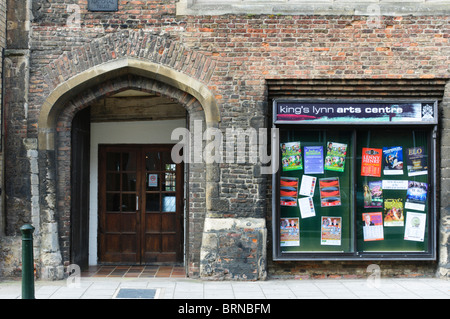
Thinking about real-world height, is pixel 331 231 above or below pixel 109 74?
below

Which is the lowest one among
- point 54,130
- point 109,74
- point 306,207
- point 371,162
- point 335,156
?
point 306,207

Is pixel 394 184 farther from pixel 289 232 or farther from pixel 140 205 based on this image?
pixel 140 205

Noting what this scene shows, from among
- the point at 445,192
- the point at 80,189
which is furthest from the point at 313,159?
the point at 80,189

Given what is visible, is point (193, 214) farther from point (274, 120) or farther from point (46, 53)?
point (46, 53)

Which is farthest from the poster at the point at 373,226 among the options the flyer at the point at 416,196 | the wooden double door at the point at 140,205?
the wooden double door at the point at 140,205

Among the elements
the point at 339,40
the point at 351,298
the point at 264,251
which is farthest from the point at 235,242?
the point at 339,40

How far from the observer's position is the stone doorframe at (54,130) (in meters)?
7.49

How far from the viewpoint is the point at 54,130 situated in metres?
7.66

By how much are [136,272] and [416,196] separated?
538cm

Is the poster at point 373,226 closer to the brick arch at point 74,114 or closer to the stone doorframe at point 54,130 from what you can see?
the stone doorframe at point 54,130

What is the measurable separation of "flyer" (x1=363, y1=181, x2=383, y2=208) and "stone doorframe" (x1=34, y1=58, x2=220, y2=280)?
274 centimetres

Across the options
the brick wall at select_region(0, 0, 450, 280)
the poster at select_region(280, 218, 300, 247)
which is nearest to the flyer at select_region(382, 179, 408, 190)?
the poster at select_region(280, 218, 300, 247)

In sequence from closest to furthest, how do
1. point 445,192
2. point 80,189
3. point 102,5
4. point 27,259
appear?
point 27,259
point 102,5
point 445,192
point 80,189

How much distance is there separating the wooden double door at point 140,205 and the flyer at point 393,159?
13.2 feet
